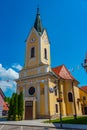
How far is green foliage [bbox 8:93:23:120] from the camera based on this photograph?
27.3 metres

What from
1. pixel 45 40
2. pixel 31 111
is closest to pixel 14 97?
pixel 31 111

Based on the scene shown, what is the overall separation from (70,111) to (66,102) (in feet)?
6.74

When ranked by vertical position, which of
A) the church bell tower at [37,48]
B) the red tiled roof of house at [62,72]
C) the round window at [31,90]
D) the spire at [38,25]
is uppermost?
the spire at [38,25]

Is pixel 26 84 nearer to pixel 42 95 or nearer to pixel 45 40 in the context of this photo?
pixel 42 95

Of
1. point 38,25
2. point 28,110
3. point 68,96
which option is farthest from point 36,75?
point 38,25

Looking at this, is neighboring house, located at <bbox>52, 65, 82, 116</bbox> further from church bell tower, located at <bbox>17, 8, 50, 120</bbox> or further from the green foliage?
the green foliage

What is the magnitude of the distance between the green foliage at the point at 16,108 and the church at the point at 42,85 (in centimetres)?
155

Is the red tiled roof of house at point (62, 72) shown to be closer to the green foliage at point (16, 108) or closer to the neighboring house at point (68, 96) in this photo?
the neighboring house at point (68, 96)

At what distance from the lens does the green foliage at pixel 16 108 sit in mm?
27269

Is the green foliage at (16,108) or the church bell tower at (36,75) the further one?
the church bell tower at (36,75)

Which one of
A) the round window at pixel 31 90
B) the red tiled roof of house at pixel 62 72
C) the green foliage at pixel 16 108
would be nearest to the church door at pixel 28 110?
the green foliage at pixel 16 108

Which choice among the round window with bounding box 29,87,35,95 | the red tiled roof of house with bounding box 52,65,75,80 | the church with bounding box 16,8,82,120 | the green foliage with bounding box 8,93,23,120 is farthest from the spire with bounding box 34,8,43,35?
the green foliage with bounding box 8,93,23,120

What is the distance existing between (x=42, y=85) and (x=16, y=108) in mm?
7583

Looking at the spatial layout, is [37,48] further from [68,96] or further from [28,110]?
[28,110]
